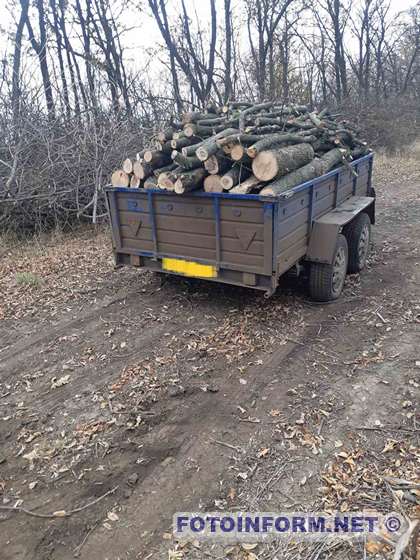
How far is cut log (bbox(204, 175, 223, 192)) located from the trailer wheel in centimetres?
159

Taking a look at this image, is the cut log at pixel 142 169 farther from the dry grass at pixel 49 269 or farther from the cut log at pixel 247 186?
the dry grass at pixel 49 269

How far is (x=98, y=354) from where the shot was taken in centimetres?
461

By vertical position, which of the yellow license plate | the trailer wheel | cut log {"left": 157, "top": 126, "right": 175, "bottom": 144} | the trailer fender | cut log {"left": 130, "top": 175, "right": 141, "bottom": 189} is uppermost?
cut log {"left": 157, "top": 126, "right": 175, "bottom": 144}

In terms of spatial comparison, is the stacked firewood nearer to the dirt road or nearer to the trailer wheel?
the trailer wheel

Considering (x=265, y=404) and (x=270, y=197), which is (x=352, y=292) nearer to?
(x=270, y=197)

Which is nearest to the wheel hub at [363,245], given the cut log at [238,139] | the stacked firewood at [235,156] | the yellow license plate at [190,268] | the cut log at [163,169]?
the stacked firewood at [235,156]

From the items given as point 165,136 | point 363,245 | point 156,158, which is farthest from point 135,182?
point 363,245

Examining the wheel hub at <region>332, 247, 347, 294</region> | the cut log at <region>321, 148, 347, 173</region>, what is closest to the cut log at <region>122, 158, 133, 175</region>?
the cut log at <region>321, 148, 347, 173</region>

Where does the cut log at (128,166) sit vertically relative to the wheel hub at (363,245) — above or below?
above

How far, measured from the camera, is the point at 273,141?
518 centimetres

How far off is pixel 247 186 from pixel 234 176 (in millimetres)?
227

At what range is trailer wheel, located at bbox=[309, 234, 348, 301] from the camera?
5406 mm

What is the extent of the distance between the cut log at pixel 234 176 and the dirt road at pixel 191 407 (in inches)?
62.8

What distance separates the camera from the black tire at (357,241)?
6.33 metres
